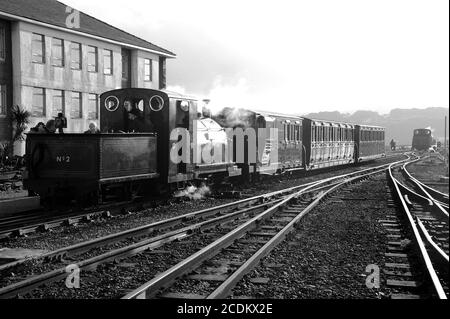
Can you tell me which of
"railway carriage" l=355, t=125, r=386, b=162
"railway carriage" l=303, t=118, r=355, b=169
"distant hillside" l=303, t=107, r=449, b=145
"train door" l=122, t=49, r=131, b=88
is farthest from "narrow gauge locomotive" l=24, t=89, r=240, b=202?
"distant hillside" l=303, t=107, r=449, b=145

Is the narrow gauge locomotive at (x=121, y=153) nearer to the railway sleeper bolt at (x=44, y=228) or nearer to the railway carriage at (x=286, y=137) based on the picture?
the railway sleeper bolt at (x=44, y=228)

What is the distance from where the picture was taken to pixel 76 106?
87.2 ft

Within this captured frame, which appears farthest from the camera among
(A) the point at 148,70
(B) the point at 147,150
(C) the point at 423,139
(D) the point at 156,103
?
(C) the point at 423,139

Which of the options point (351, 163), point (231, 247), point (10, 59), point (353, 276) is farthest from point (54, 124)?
point (351, 163)

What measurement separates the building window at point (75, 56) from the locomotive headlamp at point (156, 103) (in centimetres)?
1571

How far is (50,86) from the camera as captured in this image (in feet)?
81.3

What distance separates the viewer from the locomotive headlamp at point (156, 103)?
37.4 ft

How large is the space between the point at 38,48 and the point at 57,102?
9.26 feet

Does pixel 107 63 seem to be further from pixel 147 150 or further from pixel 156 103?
pixel 147 150

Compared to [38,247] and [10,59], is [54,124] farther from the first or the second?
[10,59]

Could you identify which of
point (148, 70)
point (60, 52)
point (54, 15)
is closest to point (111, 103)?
point (54, 15)

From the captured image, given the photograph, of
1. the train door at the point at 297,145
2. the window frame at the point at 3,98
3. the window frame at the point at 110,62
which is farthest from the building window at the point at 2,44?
the train door at the point at 297,145

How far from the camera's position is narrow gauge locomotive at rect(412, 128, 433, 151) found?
5050 cm

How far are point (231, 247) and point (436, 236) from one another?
3264mm
